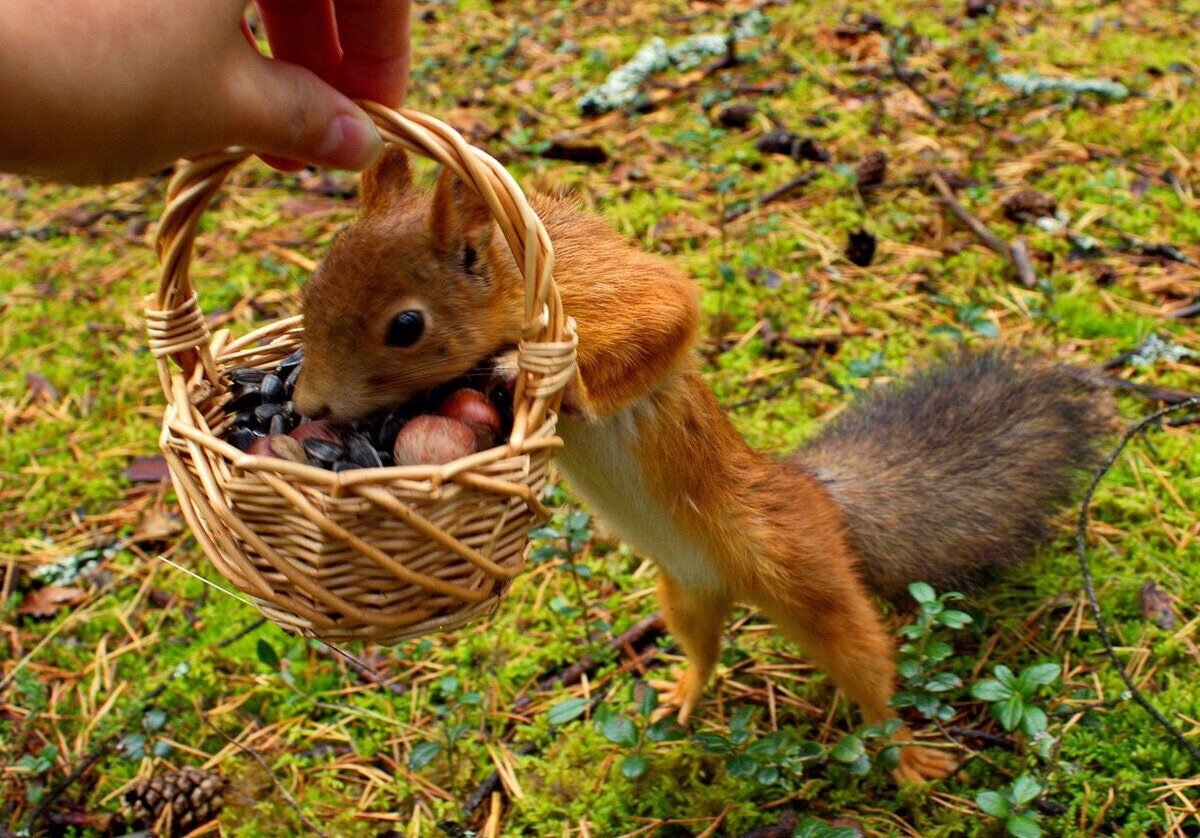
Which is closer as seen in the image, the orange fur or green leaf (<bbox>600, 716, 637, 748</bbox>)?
the orange fur

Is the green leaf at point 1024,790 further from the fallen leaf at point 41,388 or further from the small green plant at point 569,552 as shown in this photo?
the fallen leaf at point 41,388

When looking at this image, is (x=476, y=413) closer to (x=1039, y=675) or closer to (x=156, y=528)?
(x=1039, y=675)

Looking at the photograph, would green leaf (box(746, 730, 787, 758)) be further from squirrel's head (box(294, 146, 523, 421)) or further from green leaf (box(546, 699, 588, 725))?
squirrel's head (box(294, 146, 523, 421))

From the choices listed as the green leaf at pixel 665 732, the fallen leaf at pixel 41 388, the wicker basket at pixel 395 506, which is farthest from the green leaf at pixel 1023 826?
the fallen leaf at pixel 41 388

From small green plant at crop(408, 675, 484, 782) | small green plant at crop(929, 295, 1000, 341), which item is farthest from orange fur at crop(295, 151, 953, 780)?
small green plant at crop(929, 295, 1000, 341)

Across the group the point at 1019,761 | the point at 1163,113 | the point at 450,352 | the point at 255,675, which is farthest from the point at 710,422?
the point at 1163,113
